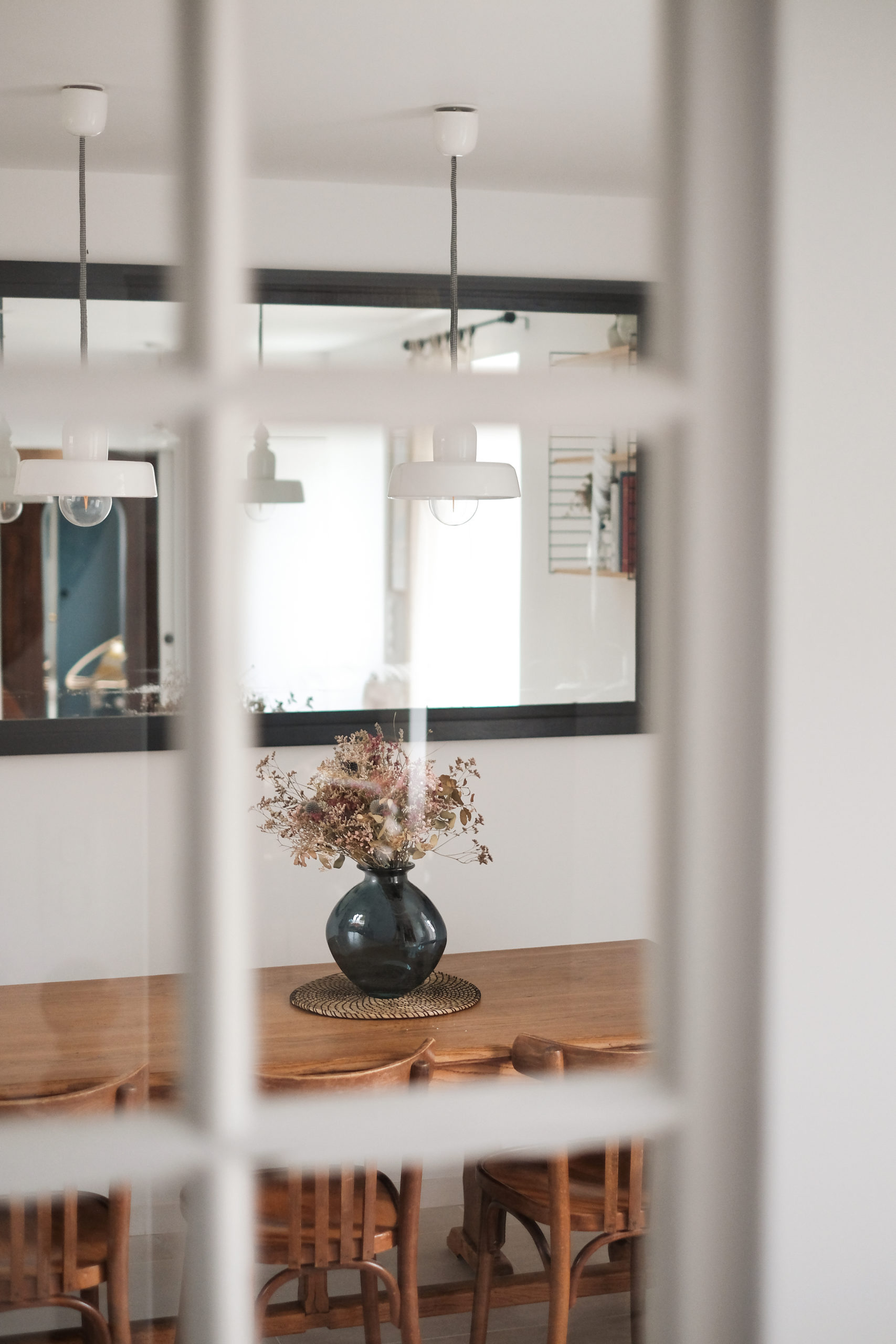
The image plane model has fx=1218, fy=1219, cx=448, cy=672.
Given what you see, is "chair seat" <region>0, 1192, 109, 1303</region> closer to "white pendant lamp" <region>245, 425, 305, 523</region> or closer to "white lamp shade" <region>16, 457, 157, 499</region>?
"white lamp shade" <region>16, 457, 157, 499</region>

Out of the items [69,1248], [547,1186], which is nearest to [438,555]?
[547,1186]

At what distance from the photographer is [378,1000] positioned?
2.21m

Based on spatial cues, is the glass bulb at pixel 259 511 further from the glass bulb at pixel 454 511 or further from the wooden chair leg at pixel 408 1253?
the wooden chair leg at pixel 408 1253

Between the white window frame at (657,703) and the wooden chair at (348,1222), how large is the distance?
1.10 metres

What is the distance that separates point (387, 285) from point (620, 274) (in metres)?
0.61

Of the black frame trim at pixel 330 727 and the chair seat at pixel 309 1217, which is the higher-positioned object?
the black frame trim at pixel 330 727

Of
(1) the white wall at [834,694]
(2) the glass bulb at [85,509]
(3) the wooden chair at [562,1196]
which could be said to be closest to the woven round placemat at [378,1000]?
(3) the wooden chair at [562,1196]

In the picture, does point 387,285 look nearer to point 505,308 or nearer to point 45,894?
point 505,308

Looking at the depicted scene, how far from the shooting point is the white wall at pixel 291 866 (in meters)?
2.75

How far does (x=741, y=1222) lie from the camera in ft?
1.96

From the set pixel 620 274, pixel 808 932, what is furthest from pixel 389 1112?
pixel 620 274

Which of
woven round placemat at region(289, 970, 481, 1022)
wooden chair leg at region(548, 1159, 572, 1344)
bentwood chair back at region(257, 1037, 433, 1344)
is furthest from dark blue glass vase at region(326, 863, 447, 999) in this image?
wooden chair leg at region(548, 1159, 572, 1344)

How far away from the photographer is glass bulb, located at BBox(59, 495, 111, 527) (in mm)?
2719

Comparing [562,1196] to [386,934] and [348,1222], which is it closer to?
[348,1222]
